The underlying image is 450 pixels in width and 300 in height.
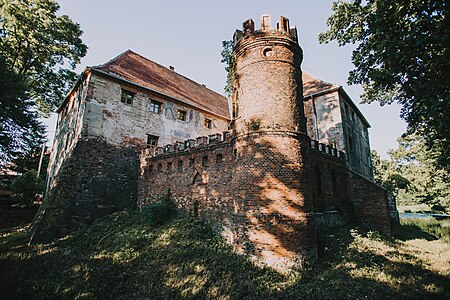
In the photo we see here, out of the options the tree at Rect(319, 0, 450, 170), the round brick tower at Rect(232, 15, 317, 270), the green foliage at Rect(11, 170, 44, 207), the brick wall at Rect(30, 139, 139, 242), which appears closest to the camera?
the tree at Rect(319, 0, 450, 170)

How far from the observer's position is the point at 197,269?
7414 millimetres

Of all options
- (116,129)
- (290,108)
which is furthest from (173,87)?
(290,108)

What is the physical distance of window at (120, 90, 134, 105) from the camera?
50.7ft

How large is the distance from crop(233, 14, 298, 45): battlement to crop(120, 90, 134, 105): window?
30.4 feet

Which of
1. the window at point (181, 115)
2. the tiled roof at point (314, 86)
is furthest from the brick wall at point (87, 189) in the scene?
the tiled roof at point (314, 86)

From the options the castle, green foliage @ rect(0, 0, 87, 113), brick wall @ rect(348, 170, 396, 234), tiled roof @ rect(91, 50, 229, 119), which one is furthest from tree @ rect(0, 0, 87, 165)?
brick wall @ rect(348, 170, 396, 234)

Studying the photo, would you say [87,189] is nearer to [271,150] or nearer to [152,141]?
→ [152,141]

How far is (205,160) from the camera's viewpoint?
11250 mm

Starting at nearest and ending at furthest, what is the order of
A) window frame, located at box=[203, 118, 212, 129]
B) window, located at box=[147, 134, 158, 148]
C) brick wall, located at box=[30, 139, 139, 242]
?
brick wall, located at box=[30, 139, 139, 242], window, located at box=[147, 134, 158, 148], window frame, located at box=[203, 118, 212, 129]

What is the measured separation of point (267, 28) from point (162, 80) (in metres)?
12.1

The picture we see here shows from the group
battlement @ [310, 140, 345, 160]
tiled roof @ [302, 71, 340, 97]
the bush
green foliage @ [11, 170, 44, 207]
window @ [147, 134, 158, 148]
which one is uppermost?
tiled roof @ [302, 71, 340, 97]

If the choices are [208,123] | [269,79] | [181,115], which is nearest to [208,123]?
[208,123]

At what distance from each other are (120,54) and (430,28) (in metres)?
18.2

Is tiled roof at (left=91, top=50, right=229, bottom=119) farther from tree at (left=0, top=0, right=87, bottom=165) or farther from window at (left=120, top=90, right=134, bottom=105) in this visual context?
tree at (left=0, top=0, right=87, bottom=165)
